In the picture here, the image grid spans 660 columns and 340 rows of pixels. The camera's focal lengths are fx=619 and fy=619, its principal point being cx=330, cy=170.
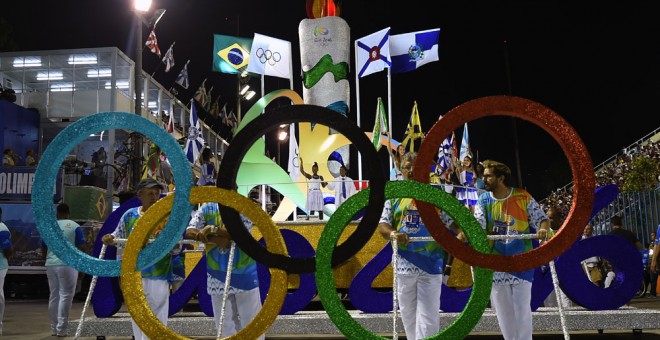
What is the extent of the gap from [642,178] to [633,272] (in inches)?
635

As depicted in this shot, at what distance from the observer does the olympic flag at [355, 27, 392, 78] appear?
566 inches

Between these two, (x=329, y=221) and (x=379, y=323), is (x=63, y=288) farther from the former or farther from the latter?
(x=329, y=221)

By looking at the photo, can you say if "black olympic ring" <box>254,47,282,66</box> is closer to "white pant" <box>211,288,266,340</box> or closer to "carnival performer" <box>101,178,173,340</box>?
"carnival performer" <box>101,178,173,340</box>

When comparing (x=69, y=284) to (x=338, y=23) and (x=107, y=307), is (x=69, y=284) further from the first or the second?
(x=338, y=23)

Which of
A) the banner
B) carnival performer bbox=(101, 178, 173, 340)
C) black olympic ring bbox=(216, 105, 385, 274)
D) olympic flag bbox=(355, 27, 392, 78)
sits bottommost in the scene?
carnival performer bbox=(101, 178, 173, 340)

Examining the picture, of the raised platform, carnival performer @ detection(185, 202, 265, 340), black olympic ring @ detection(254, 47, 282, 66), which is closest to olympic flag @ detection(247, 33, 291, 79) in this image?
black olympic ring @ detection(254, 47, 282, 66)

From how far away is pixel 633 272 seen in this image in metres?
7.68

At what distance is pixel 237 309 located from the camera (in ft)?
17.2

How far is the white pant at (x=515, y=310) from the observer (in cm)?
504

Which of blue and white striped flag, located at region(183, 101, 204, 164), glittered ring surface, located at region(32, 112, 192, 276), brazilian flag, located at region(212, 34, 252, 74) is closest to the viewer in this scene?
glittered ring surface, located at region(32, 112, 192, 276)

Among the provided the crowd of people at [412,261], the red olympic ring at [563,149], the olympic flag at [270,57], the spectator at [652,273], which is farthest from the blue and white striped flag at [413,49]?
the red olympic ring at [563,149]

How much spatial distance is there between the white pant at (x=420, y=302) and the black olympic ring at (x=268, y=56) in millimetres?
10084

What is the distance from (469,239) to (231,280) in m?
1.99

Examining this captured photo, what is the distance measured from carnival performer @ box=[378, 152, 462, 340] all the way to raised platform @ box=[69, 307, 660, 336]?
226cm
